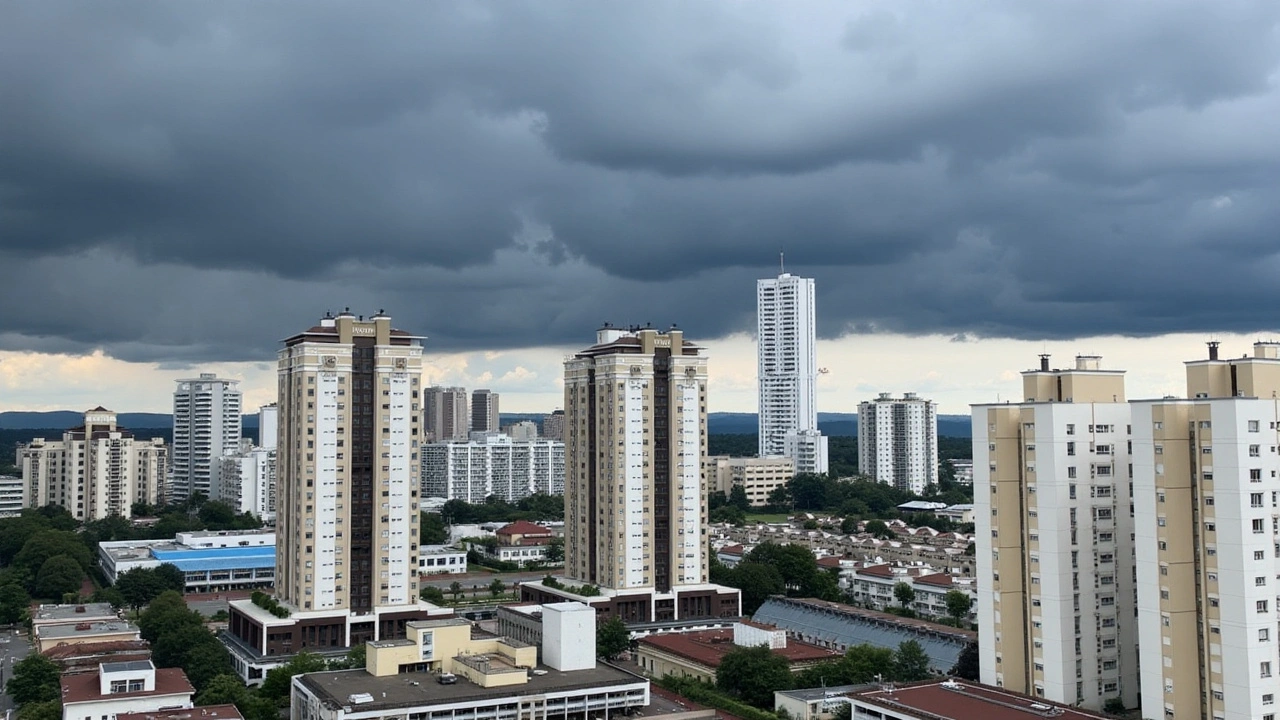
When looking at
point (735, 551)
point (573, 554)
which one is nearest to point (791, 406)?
point (735, 551)

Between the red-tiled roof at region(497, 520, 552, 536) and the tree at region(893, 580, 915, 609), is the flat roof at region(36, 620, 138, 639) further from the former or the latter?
the red-tiled roof at region(497, 520, 552, 536)

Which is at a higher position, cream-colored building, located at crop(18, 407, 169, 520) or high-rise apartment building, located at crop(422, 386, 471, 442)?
high-rise apartment building, located at crop(422, 386, 471, 442)

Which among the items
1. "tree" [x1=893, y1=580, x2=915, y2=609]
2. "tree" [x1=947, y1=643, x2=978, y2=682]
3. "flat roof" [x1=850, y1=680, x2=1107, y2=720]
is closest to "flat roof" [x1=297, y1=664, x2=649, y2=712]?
"flat roof" [x1=850, y1=680, x2=1107, y2=720]

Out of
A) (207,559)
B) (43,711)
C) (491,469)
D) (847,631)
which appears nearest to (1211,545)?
(847,631)

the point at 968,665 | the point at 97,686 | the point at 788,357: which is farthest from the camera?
the point at 788,357

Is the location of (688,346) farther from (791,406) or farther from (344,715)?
(791,406)

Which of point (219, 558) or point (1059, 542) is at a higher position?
point (1059, 542)

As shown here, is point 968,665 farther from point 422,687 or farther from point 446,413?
point 446,413
